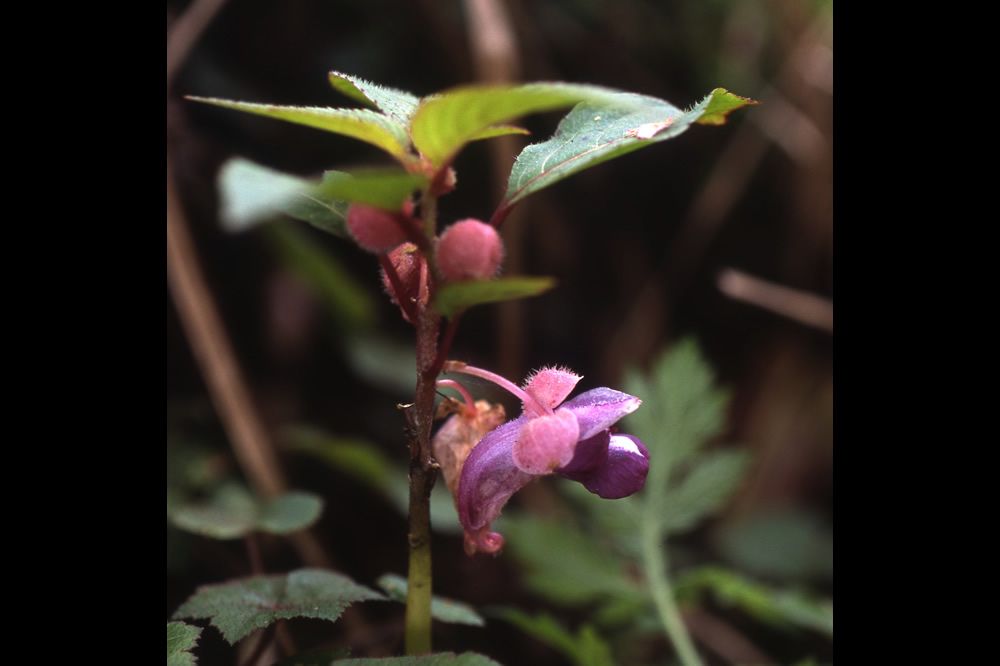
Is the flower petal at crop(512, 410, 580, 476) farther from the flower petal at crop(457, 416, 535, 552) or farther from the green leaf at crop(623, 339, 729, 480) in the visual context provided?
the green leaf at crop(623, 339, 729, 480)

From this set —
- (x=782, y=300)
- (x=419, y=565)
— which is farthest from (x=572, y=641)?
(x=782, y=300)

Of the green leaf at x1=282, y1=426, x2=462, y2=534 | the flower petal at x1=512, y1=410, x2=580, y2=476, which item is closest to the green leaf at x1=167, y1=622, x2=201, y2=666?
the flower petal at x1=512, y1=410, x2=580, y2=476

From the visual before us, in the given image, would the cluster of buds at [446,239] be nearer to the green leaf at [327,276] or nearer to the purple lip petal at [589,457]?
the purple lip petal at [589,457]

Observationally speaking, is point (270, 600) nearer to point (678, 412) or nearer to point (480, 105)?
point (480, 105)

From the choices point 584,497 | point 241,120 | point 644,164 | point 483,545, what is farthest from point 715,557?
point 241,120

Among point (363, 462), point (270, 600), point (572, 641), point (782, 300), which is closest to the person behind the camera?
point (270, 600)
